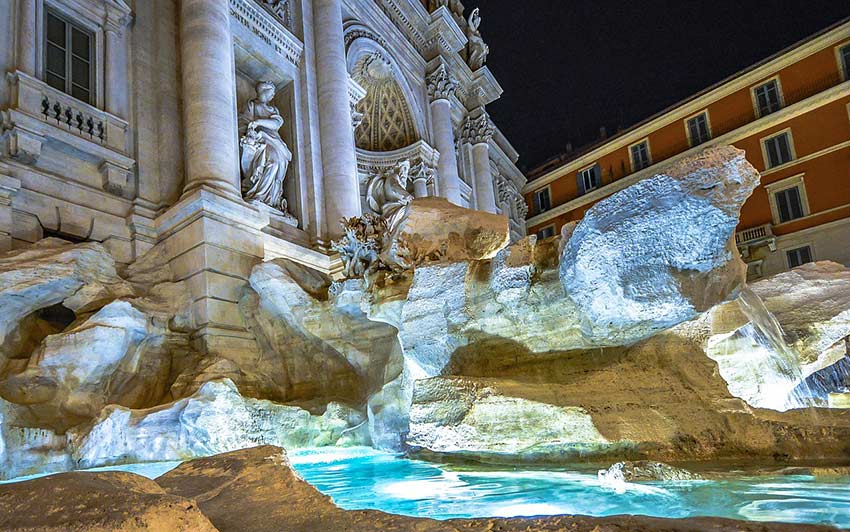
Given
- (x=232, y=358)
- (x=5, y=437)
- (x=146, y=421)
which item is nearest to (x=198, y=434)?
(x=146, y=421)

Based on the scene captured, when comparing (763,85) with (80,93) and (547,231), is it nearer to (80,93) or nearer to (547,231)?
(547,231)

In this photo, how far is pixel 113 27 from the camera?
8.10 meters

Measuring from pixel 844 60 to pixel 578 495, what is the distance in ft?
65.1

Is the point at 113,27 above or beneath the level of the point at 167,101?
above

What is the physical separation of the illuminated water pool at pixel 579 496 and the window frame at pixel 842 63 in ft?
62.1

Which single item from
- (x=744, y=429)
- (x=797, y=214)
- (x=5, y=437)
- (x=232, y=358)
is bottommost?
(x=744, y=429)

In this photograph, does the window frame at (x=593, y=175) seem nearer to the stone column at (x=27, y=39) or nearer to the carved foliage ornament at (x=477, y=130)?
the carved foliage ornament at (x=477, y=130)

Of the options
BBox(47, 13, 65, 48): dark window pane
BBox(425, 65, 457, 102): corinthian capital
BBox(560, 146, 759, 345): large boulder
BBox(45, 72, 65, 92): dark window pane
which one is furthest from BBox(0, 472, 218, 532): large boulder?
BBox(425, 65, 457, 102): corinthian capital

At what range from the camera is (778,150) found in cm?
1784

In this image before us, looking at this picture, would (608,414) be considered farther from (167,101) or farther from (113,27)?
(113,27)

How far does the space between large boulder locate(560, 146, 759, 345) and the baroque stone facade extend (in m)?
4.65

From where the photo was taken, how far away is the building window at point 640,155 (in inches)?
864

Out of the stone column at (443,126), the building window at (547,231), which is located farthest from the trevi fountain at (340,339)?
the building window at (547,231)

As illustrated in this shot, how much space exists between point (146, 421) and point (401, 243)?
264cm
